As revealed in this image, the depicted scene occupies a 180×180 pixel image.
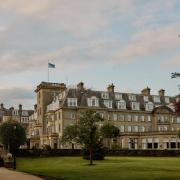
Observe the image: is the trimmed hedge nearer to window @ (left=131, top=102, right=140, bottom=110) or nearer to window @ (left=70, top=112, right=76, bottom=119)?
window @ (left=70, top=112, right=76, bottom=119)

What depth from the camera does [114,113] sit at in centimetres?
12506

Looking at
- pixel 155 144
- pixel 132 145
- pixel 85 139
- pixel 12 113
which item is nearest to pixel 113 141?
pixel 132 145

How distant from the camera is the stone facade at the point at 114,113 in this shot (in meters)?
117

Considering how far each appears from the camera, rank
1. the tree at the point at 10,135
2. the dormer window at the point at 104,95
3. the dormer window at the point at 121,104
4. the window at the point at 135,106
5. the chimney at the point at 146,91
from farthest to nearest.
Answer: the chimney at the point at 146,91, the window at the point at 135,106, the dormer window at the point at 121,104, the dormer window at the point at 104,95, the tree at the point at 10,135

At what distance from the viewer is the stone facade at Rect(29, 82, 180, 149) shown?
117m

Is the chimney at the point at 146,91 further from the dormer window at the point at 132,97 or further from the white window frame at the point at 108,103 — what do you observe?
the white window frame at the point at 108,103

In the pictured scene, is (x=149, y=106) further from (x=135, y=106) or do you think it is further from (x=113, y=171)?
(x=113, y=171)

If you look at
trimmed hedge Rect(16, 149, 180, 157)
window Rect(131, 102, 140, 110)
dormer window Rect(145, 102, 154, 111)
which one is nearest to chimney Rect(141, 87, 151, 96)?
dormer window Rect(145, 102, 154, 111)

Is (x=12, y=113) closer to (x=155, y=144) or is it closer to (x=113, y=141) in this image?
(x=113, y=141)

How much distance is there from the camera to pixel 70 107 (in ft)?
386

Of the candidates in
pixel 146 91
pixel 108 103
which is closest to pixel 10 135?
pixel 108 103

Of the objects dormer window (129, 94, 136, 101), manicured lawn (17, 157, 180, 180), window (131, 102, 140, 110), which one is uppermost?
dormer window (129, 94, 136, 101)

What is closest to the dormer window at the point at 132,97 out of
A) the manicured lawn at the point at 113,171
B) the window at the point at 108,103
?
the window at the point at 108,103

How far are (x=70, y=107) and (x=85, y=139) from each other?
178ft
